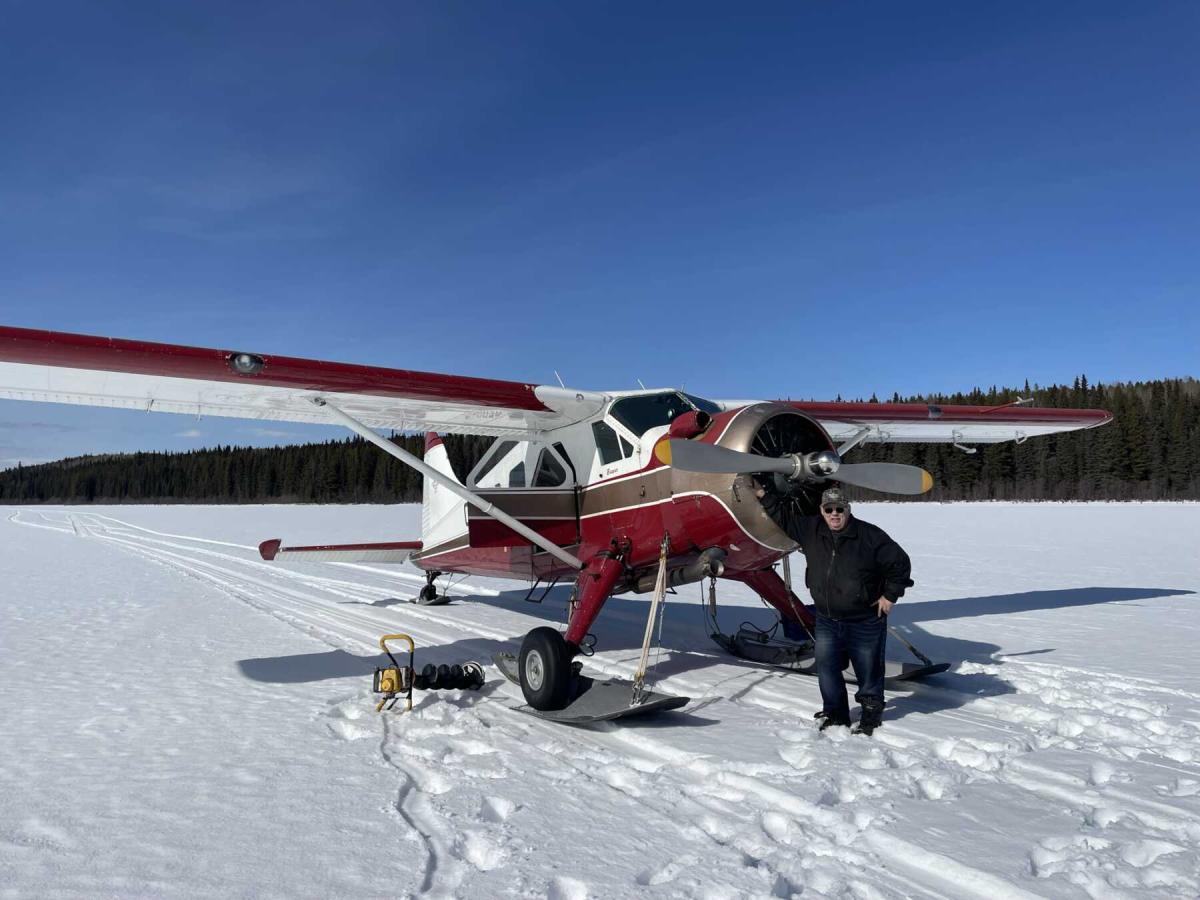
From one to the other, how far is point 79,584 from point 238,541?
496 inches

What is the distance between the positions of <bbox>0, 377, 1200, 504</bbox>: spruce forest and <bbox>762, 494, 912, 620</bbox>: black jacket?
31028 millimetres

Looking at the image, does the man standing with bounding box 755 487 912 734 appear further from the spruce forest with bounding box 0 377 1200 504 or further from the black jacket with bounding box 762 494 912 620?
the spruce forest with bounding box 0 377 1200 504

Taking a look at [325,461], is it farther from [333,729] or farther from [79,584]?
[333,729]

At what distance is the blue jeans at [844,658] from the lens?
15.3 ft

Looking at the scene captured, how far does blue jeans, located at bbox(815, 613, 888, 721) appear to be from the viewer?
15.3ft

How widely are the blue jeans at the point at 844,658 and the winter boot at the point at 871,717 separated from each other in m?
0.03

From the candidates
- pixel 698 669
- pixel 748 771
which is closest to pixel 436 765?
pixel 748 771

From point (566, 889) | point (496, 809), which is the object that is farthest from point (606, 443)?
point (566, 889)

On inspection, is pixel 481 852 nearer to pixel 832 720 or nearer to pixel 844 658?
pixel 832 720

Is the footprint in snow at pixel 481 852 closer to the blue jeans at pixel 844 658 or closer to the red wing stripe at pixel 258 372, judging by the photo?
the blue jeans at pixel 844 658

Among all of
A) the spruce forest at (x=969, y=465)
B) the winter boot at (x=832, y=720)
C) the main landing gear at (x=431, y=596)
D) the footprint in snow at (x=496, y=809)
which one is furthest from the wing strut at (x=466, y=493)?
the spruce forest at (x=969, y=465)

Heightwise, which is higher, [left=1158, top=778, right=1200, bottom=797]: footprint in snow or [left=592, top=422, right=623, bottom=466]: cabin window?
[left=592, top=422, right=623, bottom=466]: cabin window

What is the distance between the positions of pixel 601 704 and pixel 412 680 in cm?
137

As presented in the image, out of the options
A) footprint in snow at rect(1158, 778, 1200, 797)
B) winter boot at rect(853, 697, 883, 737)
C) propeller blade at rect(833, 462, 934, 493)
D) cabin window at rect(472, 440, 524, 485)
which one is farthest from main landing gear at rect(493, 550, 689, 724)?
cabin window at rect(472, 440, 524, 485)
